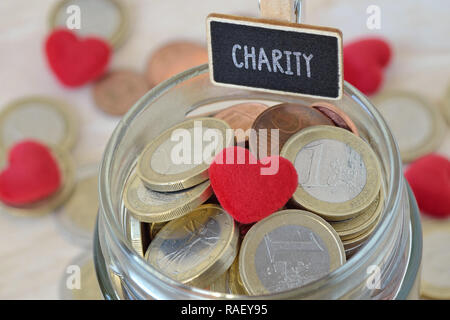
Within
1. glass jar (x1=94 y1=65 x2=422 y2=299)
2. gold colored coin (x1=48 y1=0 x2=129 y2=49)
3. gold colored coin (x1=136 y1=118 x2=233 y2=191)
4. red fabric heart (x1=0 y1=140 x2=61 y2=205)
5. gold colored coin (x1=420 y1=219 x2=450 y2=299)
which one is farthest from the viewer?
gold colored coin (x1=48 y1=0 x2=129 y2=49)

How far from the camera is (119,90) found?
114 centimetres

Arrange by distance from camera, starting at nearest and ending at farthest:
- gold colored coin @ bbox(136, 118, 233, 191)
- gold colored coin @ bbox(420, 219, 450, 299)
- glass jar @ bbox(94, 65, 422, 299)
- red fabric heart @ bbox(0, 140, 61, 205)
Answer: glass jar @ bbox(94, 65, 422, 299) < gold colored coin @ bbox(136, 118, 233, 191) < gold colored coin @ bbox(420, 219, 450, 299) < red fabric heart @ bbox(0, 140, 61, 205)

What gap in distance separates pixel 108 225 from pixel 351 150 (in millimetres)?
257

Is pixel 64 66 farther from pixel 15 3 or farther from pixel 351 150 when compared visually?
pixel 351 150

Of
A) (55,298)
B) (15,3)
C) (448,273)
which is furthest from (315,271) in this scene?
Answer: (15,3)

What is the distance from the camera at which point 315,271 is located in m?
0.61

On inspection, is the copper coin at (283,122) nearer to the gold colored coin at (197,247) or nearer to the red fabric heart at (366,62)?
the gold colored coin at (197,247)

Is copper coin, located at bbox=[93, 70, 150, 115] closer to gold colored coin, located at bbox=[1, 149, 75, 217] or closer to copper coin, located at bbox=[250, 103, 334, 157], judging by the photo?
gold colored coin, located at bbox=[1, 149, 75, 217]

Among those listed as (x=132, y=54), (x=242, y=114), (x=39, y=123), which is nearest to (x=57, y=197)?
(x=39, y=123)

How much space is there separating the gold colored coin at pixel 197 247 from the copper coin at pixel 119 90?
0.48 m

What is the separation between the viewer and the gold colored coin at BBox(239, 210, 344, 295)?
605 mm

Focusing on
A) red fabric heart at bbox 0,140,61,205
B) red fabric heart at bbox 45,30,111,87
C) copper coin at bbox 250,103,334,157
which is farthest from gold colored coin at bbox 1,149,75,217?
copper coin at bbox 250,103,334,157

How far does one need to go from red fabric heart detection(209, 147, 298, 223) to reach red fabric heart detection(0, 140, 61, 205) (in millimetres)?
475

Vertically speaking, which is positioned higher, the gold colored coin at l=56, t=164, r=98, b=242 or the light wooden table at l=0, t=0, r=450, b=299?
the light wooden table at l=0, t=0, r=450, b=299
